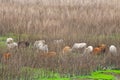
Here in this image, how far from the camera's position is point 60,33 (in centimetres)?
1612

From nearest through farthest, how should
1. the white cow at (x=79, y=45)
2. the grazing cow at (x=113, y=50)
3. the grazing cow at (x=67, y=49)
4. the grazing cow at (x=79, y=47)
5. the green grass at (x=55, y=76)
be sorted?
the green grass at (x=55, y=76) → the grazing cow at (x=67, y=49) → the grazing cow at (x=113, y=50) → the grazing cow at (x=79, y=47) → the white cow at (x=79, y=45)

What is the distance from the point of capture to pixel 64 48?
13211mm

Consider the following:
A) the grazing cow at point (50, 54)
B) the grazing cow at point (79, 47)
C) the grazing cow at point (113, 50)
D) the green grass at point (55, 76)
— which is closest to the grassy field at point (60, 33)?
the green grass at point (55, 76)

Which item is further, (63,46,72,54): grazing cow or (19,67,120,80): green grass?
(63,46,72,54): grazing cow

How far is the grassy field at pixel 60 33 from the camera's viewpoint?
36.2ft

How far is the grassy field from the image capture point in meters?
11.0

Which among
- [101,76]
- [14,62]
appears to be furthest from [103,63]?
[14,62]

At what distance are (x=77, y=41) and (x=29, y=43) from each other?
1656 millimetres

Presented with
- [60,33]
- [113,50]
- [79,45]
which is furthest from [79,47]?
[60,33]

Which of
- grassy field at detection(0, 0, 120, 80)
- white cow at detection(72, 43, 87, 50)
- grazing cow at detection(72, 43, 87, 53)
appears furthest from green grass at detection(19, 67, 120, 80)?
white cow at detection(72, 43, 87, 50)

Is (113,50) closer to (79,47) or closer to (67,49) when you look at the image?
(79,47)

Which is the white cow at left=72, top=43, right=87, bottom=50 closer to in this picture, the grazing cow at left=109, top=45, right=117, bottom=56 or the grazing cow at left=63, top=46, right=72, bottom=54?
the grazing cow at left=63, top=46, right=72, bottom=54

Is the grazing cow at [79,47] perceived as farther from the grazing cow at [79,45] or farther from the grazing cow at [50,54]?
the grazing cow at [50,54]

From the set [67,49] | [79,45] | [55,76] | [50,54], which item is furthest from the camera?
[79,45]
